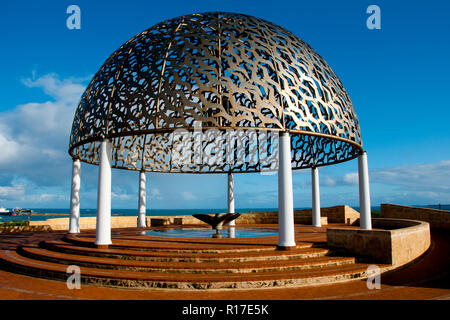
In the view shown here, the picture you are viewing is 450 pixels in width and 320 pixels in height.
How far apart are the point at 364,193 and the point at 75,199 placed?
15.0m

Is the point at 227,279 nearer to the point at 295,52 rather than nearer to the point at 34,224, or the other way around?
the point at 295,52

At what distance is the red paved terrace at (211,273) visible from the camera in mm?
8711

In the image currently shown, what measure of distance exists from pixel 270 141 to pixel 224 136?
11.2 ft

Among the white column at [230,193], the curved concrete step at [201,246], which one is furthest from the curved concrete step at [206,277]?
the white column at [230,193]

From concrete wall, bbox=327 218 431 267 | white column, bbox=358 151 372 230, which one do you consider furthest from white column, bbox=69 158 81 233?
white column, bbox=358 151 372 230

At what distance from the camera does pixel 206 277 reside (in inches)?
374

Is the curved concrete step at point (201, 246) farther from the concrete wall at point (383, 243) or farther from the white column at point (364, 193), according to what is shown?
the white column at point (364, 193)

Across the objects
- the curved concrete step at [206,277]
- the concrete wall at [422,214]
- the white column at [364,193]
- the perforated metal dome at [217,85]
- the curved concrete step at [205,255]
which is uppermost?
the perforated metal dome at [217,85]

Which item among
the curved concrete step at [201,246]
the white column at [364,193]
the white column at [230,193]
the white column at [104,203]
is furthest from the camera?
the white column at [230,193]

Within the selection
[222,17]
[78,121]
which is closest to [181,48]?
[222,17]

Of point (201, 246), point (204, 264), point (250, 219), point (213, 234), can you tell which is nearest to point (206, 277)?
point (204, 264)

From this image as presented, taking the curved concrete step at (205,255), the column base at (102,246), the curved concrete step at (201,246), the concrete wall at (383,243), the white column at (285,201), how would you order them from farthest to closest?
the column base at (102,246) → the white column at (285,201) → the concrete wall at (383,243) → the curved concrete step at (201,246) → the curved concrete step at (205,255)

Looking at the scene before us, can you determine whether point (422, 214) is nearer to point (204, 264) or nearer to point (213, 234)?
point (213, 234)
